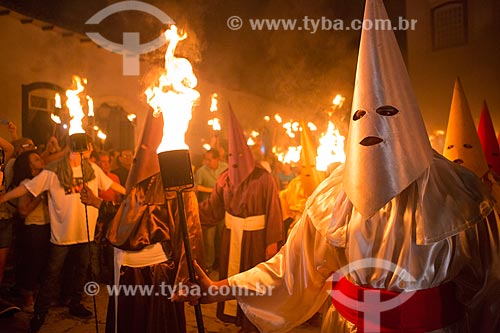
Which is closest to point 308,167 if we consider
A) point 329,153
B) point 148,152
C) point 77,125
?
point 329,153

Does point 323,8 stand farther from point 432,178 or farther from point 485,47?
point 432,178

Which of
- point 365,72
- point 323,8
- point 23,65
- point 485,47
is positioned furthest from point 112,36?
point 365,72

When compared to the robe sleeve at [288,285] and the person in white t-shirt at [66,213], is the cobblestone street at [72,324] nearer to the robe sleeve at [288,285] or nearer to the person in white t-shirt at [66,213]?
the person in white t-shirt at [66,213]

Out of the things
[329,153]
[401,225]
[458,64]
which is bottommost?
[401,225]

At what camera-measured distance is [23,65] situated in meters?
9.98

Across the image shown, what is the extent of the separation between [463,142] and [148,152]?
3.18 metres

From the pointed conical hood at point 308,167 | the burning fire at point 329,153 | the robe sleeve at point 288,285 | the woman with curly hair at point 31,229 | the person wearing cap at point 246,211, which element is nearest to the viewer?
Answer: the robe sleeve at point 288,285

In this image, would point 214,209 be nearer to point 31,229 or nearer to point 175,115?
point 31,229

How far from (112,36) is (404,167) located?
12.1 m

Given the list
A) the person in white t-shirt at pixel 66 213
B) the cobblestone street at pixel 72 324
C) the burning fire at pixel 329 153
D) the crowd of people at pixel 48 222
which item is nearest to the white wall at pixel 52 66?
the crowd of people at pixel 48 222

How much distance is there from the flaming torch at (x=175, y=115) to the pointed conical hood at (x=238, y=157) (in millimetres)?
2304

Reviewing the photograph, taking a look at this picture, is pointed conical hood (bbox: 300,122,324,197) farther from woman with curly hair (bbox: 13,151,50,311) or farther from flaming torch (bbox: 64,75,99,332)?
woman with curly hair (bbox: 13,151,50,311)

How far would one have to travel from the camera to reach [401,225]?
209cm

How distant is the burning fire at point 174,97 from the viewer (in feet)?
8.26
